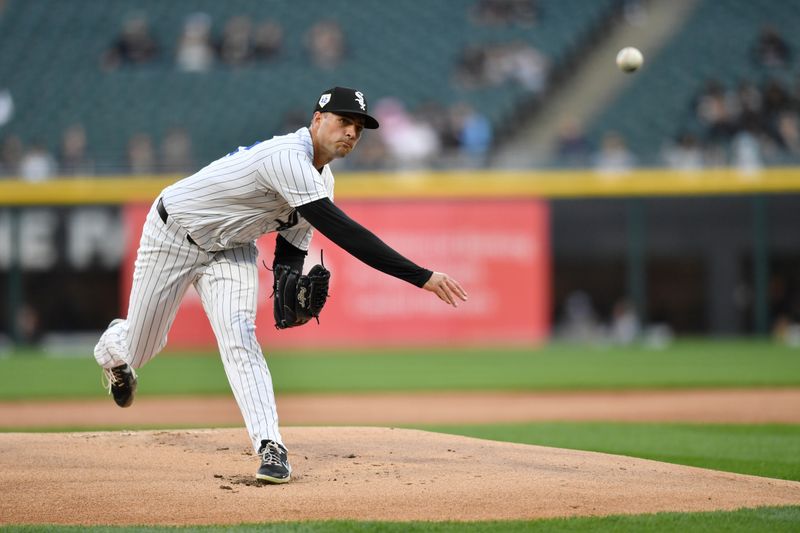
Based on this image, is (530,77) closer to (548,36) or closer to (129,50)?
(548,36)

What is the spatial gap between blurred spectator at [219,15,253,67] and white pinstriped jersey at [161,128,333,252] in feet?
52.0

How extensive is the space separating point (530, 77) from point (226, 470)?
628 inches

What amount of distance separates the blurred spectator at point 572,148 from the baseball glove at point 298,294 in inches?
513

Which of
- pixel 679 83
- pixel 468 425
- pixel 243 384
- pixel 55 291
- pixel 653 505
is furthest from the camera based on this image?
pixel 679 83

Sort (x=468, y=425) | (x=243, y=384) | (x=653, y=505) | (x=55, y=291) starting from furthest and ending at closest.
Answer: (x=55, y=291)
(x=468, y=425)
(x=243, y=384)
(x=653, y=505)

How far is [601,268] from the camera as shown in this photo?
18328 mm

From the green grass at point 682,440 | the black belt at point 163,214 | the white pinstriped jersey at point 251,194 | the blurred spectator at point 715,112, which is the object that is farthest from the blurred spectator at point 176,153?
the white pinstriped jersey at point 251,194

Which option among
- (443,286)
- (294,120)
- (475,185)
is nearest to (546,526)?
(443,286)

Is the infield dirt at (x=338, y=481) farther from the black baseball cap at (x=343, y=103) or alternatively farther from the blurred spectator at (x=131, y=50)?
the blurred spectator at (x=131, y=50)

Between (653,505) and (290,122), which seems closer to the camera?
(653,505)

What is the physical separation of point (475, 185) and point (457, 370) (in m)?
4.67

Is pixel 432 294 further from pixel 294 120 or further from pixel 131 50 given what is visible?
pixel 131 50

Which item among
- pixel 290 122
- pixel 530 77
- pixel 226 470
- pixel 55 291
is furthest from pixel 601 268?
pixel 226 470

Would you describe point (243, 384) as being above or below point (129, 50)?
below
